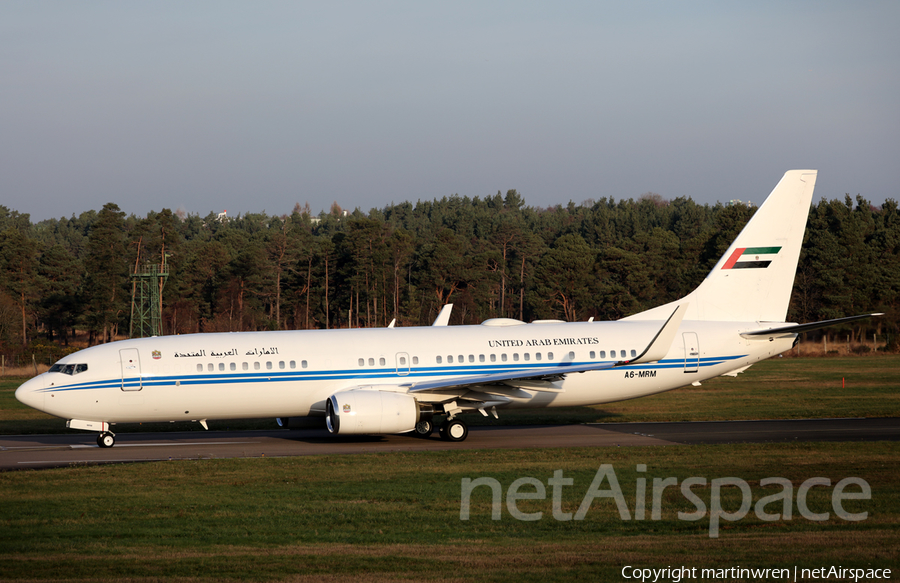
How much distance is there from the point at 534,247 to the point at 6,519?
92.8 meters

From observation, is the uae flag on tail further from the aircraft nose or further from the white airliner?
the aircraft nose

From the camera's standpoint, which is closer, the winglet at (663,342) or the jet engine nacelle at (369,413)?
the jet engine nacelle at (369,413)

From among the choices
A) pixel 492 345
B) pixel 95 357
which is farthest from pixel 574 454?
pixel 95 357

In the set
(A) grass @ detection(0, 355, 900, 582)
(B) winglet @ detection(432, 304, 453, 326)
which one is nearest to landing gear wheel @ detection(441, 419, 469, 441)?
(A) grass @ detection(0, 355, 900, 582)

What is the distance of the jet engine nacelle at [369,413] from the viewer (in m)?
23.3

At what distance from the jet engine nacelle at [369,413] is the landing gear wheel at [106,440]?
6.62m

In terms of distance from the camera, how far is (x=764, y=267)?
28438 mm

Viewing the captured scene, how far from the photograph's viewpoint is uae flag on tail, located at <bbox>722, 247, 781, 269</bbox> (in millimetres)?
28484

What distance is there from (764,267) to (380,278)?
62.7 metres

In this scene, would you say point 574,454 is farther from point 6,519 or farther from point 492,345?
point 6,519

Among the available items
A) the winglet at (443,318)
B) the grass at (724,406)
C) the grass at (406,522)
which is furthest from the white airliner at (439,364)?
the grass at (724,406)

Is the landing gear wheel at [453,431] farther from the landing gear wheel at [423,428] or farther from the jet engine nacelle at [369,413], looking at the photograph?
the jet engine nacelle at [369,413]

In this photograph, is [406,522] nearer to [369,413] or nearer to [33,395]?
[369,413]

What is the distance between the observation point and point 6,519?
14703 mm
